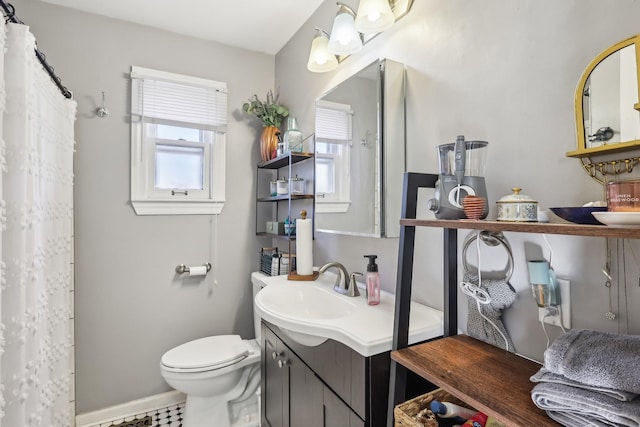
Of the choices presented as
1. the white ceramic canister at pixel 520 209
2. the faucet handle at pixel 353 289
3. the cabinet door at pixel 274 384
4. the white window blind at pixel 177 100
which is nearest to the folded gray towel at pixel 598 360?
the white ceramic canister at pixel 520 209

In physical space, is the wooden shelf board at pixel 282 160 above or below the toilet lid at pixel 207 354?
above

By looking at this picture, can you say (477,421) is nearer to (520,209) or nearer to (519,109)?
(520,209)

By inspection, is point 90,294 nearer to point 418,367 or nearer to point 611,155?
point 418,367

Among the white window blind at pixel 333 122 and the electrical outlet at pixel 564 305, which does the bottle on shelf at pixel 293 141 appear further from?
the electrical outlet at pixel 564 305

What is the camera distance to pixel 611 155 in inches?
28.7

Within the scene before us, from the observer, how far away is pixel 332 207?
1.70 metres

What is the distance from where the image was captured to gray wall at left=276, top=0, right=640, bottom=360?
2.50 ft

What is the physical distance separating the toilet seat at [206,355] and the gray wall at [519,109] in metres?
1.02

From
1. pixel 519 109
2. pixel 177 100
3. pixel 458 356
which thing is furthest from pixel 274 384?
pixel 177 100

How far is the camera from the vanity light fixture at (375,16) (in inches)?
50.8

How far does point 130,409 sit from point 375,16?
2555mm

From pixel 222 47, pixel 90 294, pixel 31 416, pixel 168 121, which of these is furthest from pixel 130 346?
pixel 222 47

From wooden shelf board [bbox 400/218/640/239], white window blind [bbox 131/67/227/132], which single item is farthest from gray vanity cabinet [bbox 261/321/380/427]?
white window blind [bbox 131/67/227/132]

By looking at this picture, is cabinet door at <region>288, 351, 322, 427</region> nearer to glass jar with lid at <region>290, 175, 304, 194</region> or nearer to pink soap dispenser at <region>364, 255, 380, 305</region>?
pink soap dispenser at <region>364, 255, 380, 305</region>
